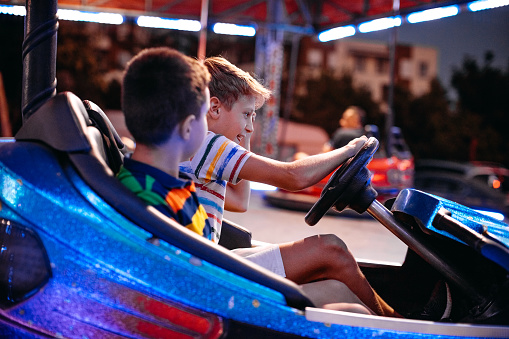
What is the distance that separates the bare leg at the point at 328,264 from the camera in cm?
135

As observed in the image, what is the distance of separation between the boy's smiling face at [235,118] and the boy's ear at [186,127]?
0.39 meters

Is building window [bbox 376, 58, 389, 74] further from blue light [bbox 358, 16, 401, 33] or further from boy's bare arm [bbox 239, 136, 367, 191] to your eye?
boy's bare arm [bbox 239, 136, 367, 191]

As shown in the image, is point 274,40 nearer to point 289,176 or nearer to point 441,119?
point 289,176

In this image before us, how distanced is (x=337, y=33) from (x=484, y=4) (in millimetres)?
2641

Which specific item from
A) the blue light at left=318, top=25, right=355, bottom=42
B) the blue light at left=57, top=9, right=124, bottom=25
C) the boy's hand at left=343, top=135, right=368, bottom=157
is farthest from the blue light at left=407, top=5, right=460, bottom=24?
the boy's hand at left=343, top=135, right=368, bottom=157

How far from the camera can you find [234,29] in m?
8.47

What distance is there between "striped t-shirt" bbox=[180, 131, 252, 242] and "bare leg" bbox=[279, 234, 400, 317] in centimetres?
21

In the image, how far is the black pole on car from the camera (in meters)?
1.26

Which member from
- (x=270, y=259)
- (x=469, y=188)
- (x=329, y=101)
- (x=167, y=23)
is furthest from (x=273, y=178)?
(x=329, y=101)

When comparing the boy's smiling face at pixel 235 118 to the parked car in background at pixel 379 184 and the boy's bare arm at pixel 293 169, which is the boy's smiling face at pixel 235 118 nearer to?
the boy's bare arm at pixel 293 169

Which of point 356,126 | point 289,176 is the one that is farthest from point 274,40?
point 289,176

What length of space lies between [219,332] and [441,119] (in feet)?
101

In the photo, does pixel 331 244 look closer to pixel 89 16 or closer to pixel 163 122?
pixel 163 122

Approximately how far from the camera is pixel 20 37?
1858 cm
